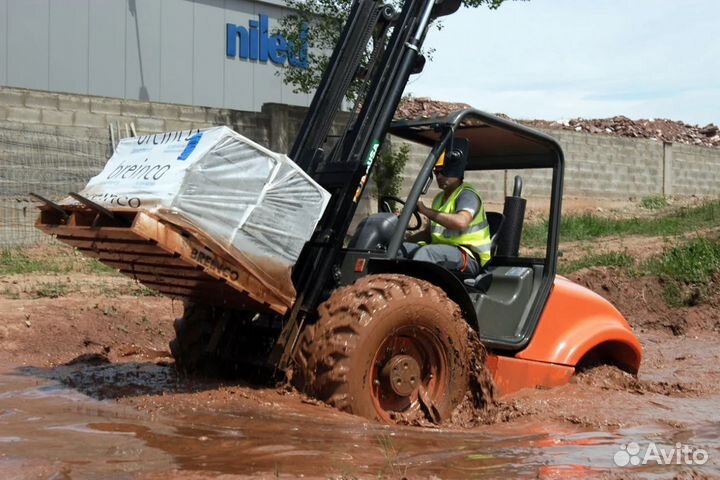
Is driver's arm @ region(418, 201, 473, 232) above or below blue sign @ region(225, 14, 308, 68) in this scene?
below

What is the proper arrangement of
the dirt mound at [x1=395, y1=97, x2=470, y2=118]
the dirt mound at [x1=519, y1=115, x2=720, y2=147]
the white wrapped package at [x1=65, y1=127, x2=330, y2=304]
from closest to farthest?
the white wrapped package at [x1=65, y1=127, x2=330, y2=304] → the dirt mound at [x1=395, y1=97, x2=470, y2=118] → the dirt mound at [x1=519, y1=115, x2=720, y2=147]

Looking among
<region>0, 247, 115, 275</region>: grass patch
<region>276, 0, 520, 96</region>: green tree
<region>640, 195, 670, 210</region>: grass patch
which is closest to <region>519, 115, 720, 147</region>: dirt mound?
<region>640, 195, 670, 210</region>: grass patch

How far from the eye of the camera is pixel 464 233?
639 centimetres

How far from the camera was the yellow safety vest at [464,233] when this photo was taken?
6.38 meters

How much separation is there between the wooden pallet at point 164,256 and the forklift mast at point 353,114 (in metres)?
0.40

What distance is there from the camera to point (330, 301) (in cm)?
529

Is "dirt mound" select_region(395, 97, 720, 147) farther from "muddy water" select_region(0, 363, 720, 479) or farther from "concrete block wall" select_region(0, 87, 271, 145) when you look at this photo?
"muddy water" select_region(0, 363, 720, 479)

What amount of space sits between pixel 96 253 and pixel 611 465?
10.4 ft

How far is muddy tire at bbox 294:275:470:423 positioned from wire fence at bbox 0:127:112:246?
902 centimetres

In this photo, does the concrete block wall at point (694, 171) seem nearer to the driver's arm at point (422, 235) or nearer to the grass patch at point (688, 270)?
the grass patch at point (688, 270)

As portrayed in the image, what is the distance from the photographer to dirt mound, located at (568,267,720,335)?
1194 centimetres

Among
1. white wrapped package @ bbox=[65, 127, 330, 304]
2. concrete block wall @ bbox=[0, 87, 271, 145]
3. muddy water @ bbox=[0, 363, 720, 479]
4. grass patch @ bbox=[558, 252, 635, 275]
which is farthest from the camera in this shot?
grass patch @ bbox=[558, 252, 635, 275]

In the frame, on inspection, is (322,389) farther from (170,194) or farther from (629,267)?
(629,267)

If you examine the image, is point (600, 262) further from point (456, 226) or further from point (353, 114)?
point (353, 114)
